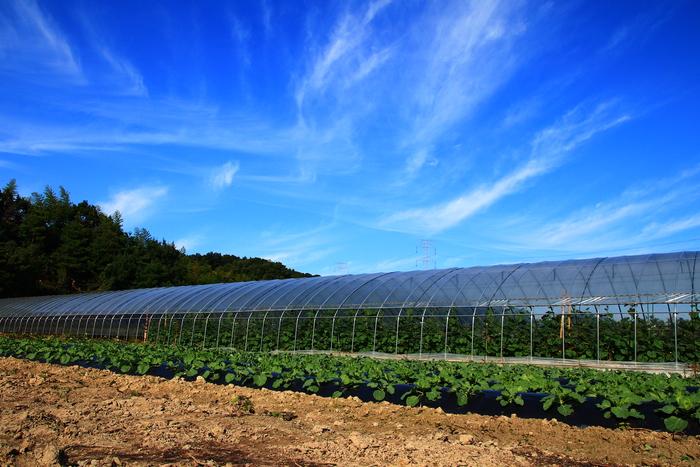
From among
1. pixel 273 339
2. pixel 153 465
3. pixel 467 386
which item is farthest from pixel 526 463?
pixel 273 339

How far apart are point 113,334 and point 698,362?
90.3ft

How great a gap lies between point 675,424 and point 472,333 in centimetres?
1144

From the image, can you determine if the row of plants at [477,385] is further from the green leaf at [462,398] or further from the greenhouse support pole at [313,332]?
the greenhouse support pole at [313,332]

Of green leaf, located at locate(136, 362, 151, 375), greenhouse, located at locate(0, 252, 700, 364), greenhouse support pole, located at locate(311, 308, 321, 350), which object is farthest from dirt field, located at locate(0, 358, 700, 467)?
greenhouse support pole, located at locate(311, 308, 321, 350)

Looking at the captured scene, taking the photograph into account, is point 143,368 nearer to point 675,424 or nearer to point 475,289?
point 675,424

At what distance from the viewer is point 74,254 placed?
57.2m

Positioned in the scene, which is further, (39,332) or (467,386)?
(39,332)

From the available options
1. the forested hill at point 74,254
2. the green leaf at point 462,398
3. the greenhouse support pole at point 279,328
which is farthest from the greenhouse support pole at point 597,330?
the forested hill at point 74,254

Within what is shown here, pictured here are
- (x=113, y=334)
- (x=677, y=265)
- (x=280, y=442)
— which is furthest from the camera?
(x=113, y=334)

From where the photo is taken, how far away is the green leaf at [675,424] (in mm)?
4891

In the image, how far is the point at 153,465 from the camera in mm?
4250

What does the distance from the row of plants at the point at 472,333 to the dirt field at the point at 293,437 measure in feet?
32.6

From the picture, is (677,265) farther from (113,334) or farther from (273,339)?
(113,334)

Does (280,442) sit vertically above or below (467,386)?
below
